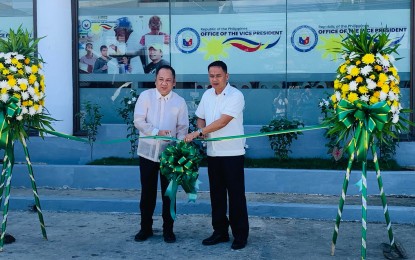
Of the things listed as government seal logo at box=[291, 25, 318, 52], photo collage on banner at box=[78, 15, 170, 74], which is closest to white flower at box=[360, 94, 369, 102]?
government seal logo at box=[291, 25, 318, 52]

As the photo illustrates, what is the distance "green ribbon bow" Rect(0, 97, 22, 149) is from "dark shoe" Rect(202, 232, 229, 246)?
2.34 meters

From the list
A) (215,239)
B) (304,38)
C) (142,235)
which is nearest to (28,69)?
(142,235)

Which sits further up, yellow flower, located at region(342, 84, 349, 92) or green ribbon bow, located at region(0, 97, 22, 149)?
yellow flower, located at region(342, 84, 349, 92)

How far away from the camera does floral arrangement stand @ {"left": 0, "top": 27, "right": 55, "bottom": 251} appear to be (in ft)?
20.2

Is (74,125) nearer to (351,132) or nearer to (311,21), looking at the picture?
(311,21)

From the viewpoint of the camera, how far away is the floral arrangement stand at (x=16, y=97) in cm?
616

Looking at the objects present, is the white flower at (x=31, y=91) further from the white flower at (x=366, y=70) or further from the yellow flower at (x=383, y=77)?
the yellow flower at (x=383, y=77)

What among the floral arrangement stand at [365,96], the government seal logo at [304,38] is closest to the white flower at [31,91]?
the floral arrangement stand at [365,96]

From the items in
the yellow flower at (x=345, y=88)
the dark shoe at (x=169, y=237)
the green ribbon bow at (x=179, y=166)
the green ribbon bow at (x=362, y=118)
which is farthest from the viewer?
the dark shoe at (x=169, y=237)

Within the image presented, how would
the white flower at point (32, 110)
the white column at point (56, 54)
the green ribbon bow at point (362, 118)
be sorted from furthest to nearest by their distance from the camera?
the white column at point (56, 54) < the white flower at point (32, 110) < the green ribbon bow at point (362, 118)

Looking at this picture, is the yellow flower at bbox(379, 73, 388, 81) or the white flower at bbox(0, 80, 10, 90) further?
the white flower at bbox(0, 80, 10, 90)

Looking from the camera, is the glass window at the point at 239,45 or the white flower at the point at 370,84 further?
the glass window at the point at 239,45

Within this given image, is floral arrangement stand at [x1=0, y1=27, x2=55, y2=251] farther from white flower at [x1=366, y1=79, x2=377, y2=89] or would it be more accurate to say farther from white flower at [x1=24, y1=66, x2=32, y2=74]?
white flower at [x1=366, y1=79, x2=377, y2=89]

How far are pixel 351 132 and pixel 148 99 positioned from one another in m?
2.12
